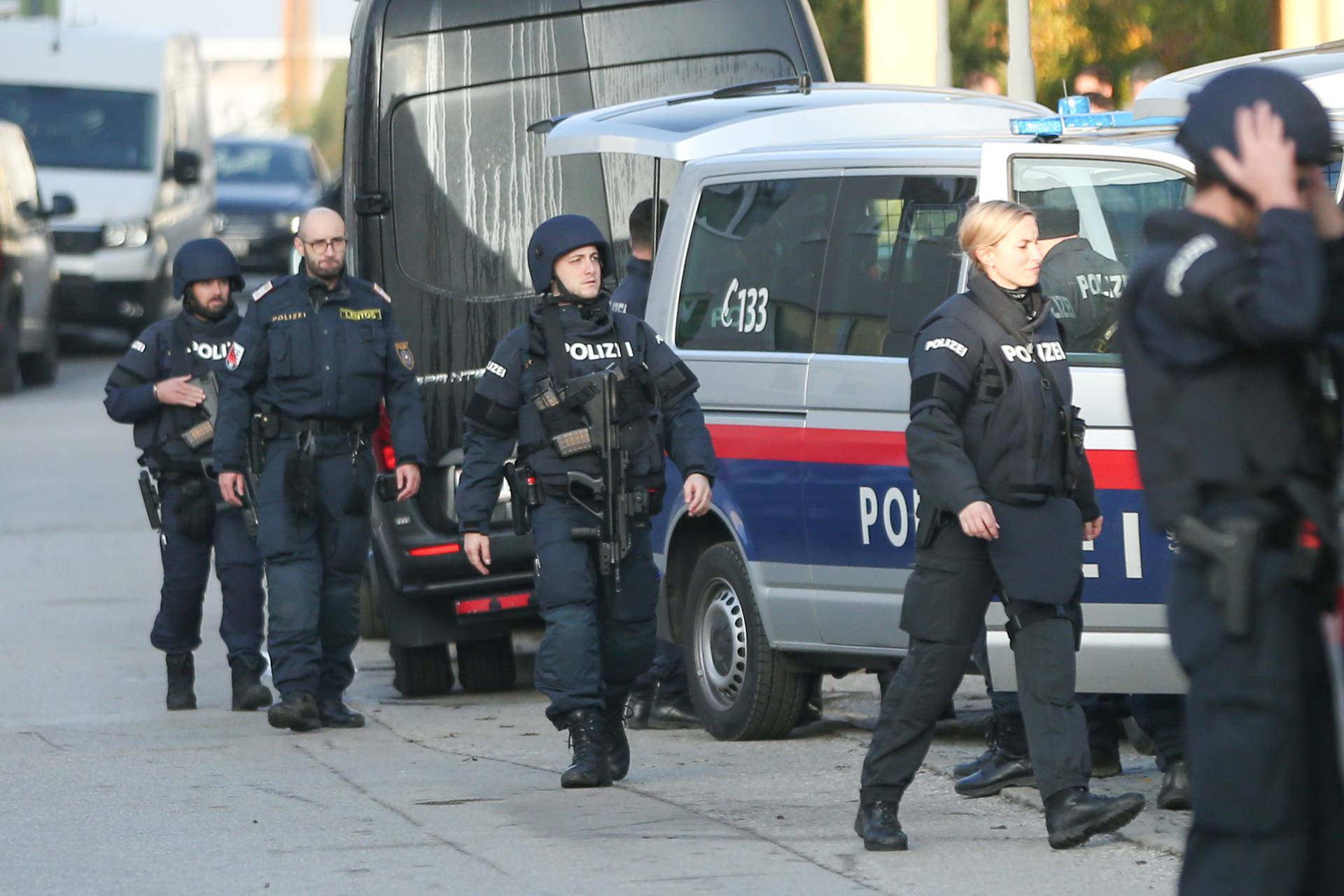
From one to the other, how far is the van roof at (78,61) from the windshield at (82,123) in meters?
0.09

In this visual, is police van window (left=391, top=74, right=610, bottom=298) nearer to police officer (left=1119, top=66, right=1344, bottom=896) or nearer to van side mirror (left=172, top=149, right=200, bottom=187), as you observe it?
police officer (left=1119, top=66, right=1344, bottom=896)

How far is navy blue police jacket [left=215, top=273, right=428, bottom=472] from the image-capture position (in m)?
8.70

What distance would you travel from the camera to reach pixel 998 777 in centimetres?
708

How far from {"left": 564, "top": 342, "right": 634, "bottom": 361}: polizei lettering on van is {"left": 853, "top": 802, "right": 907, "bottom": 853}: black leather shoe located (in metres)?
1.70

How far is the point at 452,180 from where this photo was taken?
31.4 ft

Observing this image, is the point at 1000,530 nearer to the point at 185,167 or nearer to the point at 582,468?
the point at 582,468

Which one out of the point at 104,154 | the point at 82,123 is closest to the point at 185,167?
the point at 104,154

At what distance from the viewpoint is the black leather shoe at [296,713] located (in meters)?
8.62

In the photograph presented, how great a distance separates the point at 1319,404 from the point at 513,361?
140 inches

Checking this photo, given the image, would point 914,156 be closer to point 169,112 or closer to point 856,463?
point 856,463

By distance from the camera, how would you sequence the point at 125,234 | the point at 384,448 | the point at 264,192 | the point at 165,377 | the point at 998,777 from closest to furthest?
the point at 998,777 < the point at 384,448 < the point at 165,377 < the point at 125,234 < the point at 264,192

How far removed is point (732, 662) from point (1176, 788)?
6.24 ft

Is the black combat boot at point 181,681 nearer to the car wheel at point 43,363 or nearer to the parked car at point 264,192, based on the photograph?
the car wheel at point 43,363

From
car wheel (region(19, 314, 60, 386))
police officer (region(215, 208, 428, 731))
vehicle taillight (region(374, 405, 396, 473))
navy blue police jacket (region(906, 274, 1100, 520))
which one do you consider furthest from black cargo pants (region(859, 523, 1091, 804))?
car wheel (region(19, 314, 60, 386))
